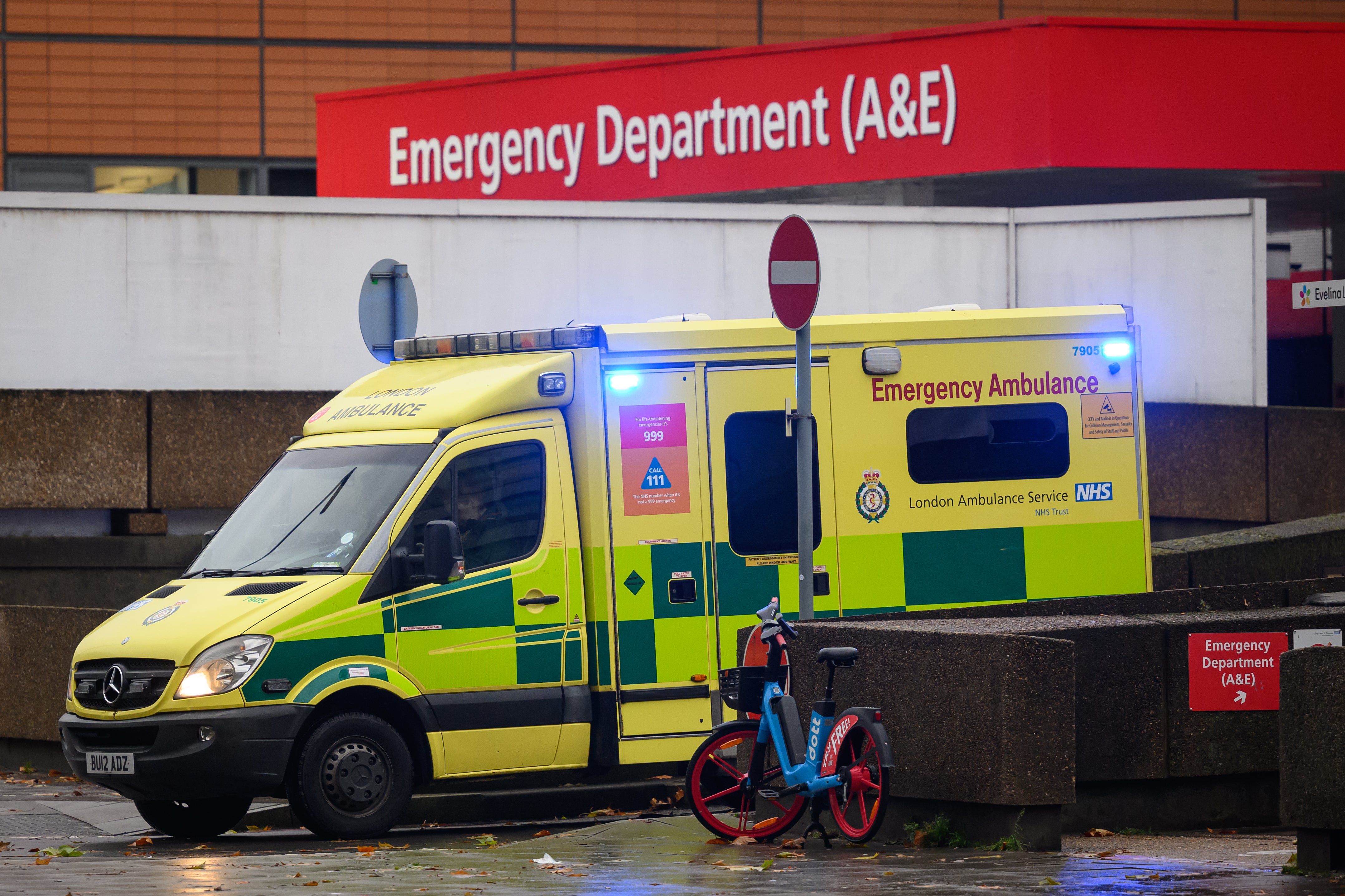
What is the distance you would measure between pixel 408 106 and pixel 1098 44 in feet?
23.4

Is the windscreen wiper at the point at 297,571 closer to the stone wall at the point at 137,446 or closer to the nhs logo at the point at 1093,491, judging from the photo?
the nhs logo at the point at 1093,491

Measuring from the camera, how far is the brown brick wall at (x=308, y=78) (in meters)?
24.1

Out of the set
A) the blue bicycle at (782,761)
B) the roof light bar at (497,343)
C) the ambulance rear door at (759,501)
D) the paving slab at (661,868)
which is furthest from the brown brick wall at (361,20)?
the blue bicycle at (782,761)

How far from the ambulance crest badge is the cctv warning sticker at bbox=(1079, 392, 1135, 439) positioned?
136cm

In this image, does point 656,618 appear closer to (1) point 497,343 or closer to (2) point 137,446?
(1) point 497,343

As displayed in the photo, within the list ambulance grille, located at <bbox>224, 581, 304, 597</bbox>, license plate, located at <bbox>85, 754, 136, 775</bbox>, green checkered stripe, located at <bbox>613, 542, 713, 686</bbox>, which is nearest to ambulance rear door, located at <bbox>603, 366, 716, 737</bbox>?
green checkered stripe, located at <bbox>613, 542, 713, 686</bbox>

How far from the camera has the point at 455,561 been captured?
31.2 feet

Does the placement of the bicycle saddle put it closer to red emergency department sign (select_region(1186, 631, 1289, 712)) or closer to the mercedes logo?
red emergency department sign (select_region(1186, 631, 1289, 712))

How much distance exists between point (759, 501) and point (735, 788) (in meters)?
2.44

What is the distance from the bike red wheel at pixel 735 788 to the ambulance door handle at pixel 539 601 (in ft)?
5.46

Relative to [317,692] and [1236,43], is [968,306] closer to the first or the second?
[317,692]

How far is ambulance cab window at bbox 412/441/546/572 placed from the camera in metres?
9.84

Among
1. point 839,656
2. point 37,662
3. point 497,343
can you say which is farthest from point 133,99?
point 839,656

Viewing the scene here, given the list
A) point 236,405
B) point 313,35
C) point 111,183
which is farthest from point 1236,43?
point 111,183
